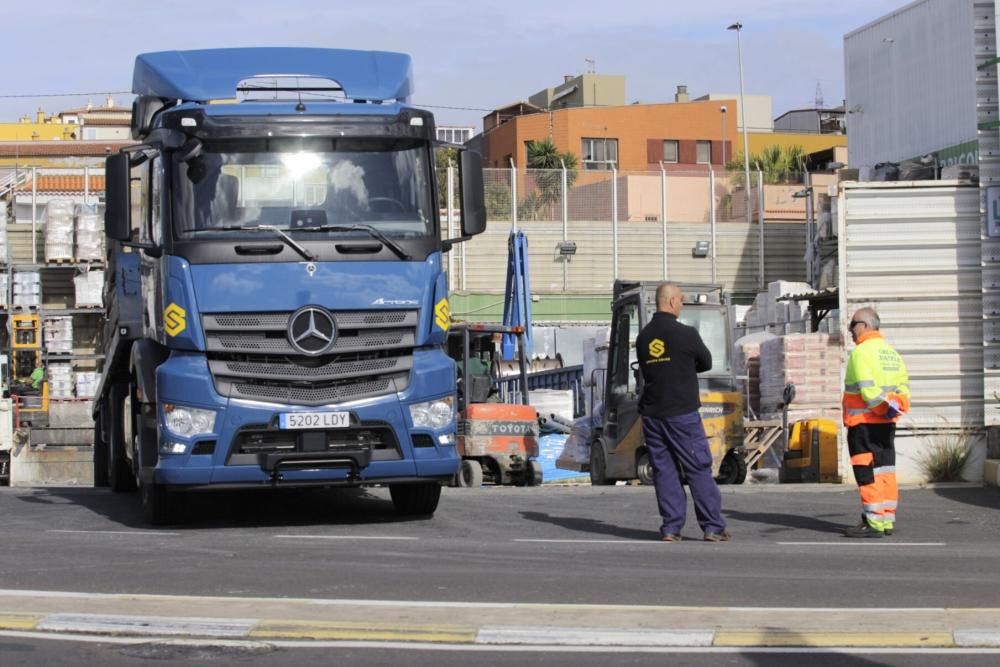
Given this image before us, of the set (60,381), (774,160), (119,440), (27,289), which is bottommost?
(60,381)

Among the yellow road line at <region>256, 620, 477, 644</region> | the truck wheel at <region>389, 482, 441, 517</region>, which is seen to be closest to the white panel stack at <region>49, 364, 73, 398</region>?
the truck wheel at <region>389, 482, 441, 517</region>

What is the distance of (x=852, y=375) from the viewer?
38.6 ft

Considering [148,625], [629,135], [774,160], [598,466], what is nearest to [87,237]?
[598,466]

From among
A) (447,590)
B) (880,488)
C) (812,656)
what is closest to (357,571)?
(447,590)

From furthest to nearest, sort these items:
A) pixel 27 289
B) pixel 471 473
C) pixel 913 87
Result: pixel 27 289
pixel 913 87
pixel 471 473

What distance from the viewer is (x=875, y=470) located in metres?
11.5

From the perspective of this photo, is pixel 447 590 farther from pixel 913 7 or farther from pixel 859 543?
pixel 913 7

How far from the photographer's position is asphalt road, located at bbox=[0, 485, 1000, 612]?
856cm

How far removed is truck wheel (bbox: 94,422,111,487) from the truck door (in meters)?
7.08

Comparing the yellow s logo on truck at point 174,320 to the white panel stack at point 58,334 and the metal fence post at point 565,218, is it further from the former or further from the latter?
the metal fence post at point 565,218

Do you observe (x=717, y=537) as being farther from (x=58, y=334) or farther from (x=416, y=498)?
(x=58, y=334)

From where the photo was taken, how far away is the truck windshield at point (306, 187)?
11562mm

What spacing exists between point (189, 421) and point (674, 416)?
3645 millimetres

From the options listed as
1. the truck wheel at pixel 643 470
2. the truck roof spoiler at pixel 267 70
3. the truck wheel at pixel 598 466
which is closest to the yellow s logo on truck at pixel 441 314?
the truck roof spoiler at pixel 267 70
